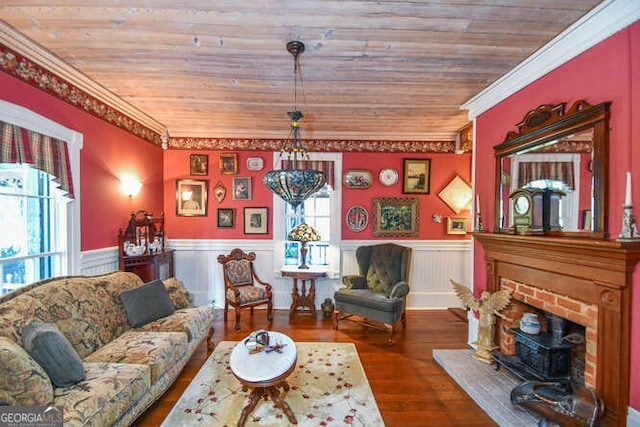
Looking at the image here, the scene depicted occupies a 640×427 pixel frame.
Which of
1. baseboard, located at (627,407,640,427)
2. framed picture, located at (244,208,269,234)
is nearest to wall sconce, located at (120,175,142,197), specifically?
framed picture, located at (244,208,269,234)

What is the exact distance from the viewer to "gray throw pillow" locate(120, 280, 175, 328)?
9.17 ft

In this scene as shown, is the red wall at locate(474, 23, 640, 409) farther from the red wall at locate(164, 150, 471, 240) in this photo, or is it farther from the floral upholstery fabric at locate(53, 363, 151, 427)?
the floral upholstery fabric at locate(53, 363, 151, 427)

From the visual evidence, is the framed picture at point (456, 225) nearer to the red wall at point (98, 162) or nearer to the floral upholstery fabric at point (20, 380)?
the red wall at point (98, 162)

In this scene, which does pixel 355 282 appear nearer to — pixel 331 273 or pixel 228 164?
pixel 331 273

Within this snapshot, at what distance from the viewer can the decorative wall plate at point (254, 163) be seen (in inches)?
188

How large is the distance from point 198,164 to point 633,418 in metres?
5.40

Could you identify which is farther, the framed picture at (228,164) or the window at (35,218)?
the framed picture at (228,164)

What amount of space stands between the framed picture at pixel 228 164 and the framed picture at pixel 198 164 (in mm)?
270

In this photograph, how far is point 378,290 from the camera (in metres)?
4.18

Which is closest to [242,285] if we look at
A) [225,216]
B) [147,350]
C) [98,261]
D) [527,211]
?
[225,216]

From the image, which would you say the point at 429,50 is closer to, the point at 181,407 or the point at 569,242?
the point at 569,242

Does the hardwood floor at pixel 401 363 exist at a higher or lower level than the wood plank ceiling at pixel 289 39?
lower

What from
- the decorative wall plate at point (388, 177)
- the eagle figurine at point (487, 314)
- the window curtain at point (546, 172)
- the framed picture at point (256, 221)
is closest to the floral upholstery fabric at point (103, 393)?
the framed picture at point (256, 221)

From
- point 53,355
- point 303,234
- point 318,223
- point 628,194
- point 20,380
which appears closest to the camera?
point 20,380
